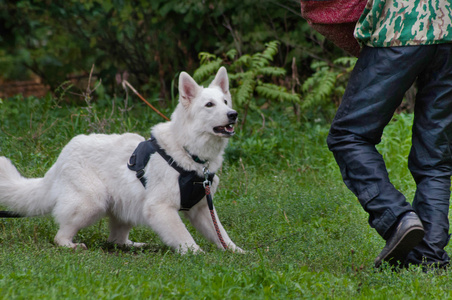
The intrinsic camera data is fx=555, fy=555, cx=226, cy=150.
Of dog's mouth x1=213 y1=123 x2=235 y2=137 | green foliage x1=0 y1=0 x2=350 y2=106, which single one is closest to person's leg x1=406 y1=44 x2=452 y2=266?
dog's mouth x1=213 y1=123 x2=235 y2=137

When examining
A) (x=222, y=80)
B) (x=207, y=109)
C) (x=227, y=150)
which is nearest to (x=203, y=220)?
(x=207, y=109)

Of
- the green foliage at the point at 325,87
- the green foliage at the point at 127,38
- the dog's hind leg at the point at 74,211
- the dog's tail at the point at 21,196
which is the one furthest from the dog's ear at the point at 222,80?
the green foliage at the point at 127,38

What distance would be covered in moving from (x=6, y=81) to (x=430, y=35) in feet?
34.7

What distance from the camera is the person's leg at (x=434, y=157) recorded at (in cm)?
340

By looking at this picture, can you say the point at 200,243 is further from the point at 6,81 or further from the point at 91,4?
the point at 6,81

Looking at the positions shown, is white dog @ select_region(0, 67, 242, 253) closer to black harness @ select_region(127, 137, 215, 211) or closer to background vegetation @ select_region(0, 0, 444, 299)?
black harness @ select_region(127, 137, 215, 211)

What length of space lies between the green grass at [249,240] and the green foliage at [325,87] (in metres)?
0.47

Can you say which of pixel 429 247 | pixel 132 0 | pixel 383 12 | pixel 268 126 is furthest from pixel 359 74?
pixel 132 0

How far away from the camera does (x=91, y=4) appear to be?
33.4 ft

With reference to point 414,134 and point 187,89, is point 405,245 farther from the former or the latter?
point 187,89

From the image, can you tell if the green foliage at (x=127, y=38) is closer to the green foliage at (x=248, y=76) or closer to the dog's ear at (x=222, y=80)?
the green foliage at (x=248, y=76)

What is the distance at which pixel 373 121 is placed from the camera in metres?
3.39

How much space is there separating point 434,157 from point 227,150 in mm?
3988

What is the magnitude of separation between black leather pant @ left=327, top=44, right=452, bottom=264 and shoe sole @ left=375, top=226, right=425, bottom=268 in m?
0.11
